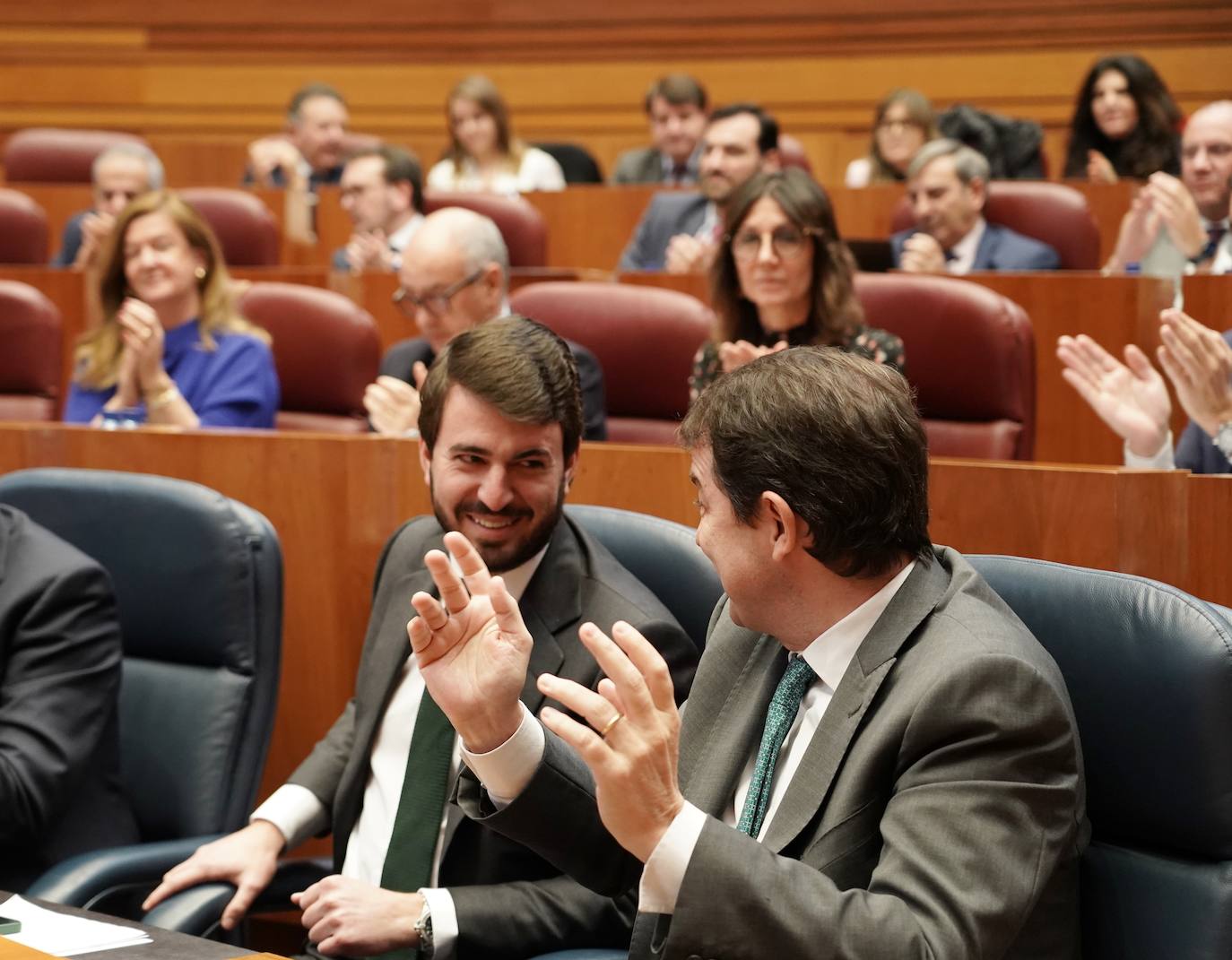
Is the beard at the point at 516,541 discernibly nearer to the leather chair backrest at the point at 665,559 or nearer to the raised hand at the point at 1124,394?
the leather chair backrest at the point at 665,559

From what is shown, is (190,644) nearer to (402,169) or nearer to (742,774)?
(742,774)

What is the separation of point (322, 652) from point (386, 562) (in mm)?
397

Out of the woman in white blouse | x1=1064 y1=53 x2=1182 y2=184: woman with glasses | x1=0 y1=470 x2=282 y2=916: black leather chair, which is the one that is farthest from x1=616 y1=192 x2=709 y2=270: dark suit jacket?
x1=0 y1=470 x2=282 y2=916: black leather chair

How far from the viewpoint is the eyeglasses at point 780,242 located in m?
2.74

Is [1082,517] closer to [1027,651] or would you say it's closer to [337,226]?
[1027,651]

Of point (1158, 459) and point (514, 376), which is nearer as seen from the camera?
point (514, 376)

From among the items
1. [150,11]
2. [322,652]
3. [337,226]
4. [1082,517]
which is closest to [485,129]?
[337,226]

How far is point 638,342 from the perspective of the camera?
302 centimetres

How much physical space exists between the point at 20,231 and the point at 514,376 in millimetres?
3788

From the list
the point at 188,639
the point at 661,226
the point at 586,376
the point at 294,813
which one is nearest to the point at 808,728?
the point at 294,813

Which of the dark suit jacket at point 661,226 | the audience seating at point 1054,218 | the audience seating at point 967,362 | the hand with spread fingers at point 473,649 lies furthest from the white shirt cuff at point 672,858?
the dark suit jacket at point 661,226

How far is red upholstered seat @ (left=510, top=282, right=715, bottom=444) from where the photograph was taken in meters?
2.99

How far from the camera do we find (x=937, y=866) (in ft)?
3.57

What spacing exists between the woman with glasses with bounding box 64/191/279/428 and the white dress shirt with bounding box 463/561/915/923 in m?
1.81
